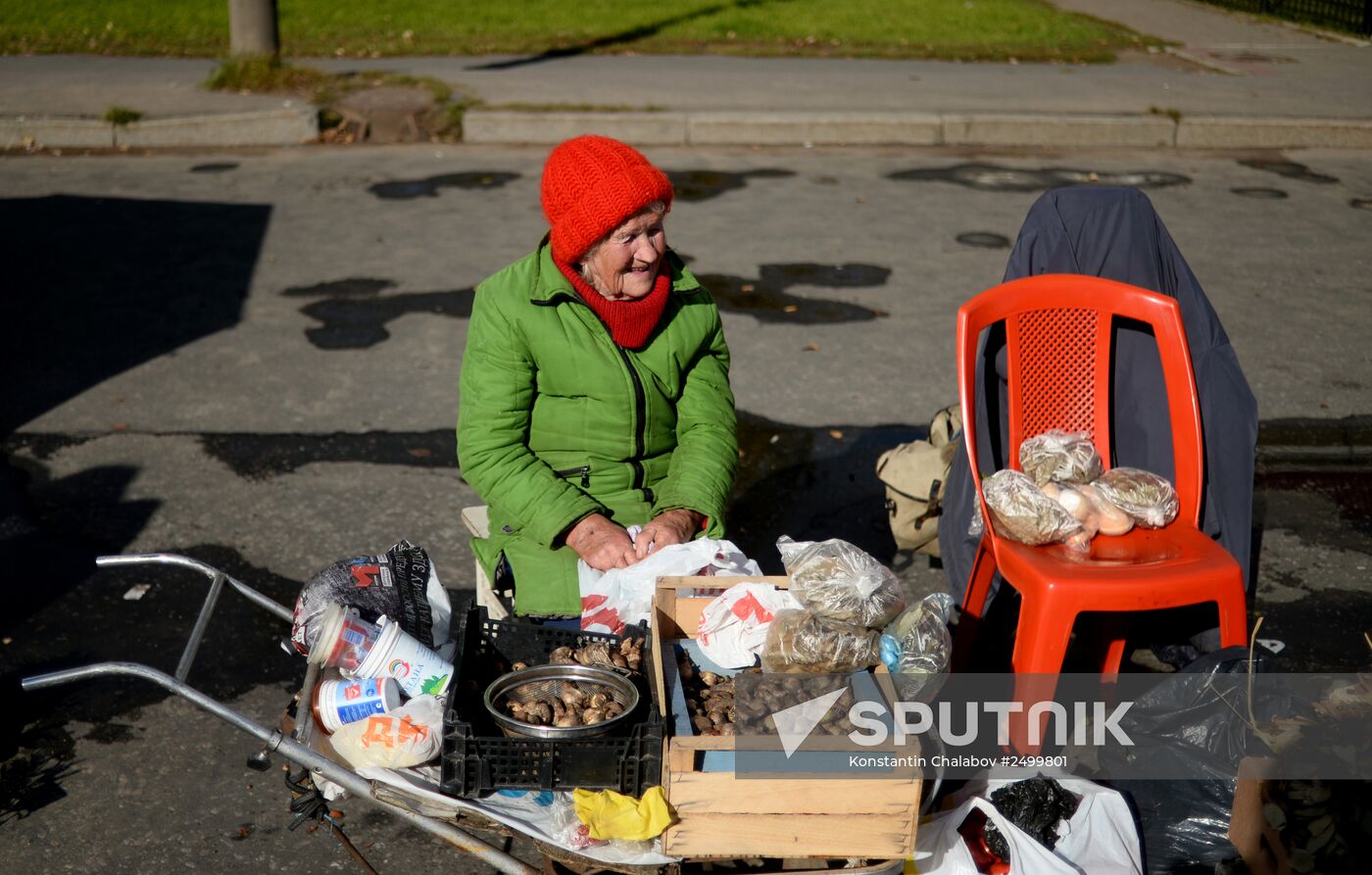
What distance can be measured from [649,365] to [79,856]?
6.52ft

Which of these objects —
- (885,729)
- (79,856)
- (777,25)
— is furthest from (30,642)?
(777,25)

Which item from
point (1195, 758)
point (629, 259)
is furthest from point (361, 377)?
point (1195, 758)

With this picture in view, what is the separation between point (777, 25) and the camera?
1655cm

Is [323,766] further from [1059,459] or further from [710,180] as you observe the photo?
[710,180]

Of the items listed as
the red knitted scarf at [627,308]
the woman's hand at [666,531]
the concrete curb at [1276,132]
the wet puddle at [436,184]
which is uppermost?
the red knitted scarf at [627,308]

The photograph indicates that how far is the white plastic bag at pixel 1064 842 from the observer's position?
2.76 m

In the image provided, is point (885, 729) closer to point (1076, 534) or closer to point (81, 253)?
point (1076, 534)

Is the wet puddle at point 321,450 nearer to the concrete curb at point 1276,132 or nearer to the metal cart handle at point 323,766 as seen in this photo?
the metal cart handle at point 323,766

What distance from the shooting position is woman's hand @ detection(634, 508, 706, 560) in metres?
3.48

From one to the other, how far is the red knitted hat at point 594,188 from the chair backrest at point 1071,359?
3.45ft

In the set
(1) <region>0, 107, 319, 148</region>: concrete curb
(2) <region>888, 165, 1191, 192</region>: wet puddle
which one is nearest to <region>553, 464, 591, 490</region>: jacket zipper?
(2) <region>888, 165, 1191, 192</region>: wet puddle

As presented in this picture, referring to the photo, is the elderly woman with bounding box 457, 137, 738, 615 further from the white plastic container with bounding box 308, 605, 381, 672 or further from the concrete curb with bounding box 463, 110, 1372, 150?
the concrete curb with bounding box 463, 110, 1372, 150

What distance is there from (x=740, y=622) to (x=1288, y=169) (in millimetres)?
9934
